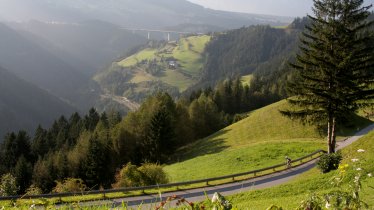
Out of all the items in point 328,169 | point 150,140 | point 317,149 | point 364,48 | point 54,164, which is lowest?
point 54,164

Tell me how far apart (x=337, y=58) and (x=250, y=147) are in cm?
2088

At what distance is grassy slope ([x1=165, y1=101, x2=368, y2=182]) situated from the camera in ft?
134

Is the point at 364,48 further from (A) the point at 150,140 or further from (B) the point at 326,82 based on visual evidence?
(A) the point at 150,140

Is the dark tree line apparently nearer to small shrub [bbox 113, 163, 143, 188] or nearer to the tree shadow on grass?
the tree shadow on grass

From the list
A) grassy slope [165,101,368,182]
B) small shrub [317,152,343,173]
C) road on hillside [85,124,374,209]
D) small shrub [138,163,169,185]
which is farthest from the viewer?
grassy slope [165,101,368,182]

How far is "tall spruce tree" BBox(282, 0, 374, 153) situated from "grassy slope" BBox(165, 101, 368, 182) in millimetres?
5834

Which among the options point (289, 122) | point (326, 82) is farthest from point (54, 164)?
point (326, 82)

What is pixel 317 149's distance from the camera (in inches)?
1672

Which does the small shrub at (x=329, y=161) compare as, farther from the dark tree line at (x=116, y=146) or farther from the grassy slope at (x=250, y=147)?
the dark tree line at (x=116, y=146)

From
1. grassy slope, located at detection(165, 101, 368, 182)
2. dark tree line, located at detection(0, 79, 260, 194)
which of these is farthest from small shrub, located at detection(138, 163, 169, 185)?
dark tree line, located at detection(0, 79, 260, 194)

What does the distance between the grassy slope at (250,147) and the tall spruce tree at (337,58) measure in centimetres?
583

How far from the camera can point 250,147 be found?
47.1 metres

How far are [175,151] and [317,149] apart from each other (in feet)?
102

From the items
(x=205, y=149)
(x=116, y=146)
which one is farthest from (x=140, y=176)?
(x=116, y=146)
